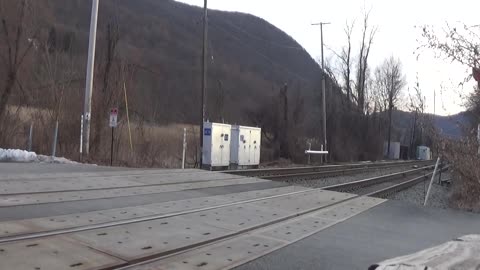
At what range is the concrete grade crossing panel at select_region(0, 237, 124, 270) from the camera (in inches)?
209

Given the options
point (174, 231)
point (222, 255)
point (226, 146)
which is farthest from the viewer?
point (226, 146)

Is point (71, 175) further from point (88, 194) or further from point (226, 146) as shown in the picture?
point (226, 146)

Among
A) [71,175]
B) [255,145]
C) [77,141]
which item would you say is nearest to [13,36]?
[77,141]

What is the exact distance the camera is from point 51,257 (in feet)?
18.4

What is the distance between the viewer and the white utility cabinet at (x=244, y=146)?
27.3m

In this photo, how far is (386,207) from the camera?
1319 centimetres

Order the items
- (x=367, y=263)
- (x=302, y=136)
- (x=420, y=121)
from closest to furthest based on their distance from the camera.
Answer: (x=367, y=263) < (x=420, y=121) < (x=302, y=136)

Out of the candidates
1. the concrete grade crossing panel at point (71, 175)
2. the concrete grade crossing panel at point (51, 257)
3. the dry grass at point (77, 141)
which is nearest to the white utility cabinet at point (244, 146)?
the dry grass at point (77, 141)

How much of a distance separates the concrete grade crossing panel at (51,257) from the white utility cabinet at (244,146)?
69.3 ft

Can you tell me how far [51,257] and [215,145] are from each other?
19.8 metres

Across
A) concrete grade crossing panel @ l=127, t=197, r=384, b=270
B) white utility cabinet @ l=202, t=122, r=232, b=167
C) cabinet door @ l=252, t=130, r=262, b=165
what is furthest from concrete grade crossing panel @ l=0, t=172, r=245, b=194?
cabinet door @ l=252, t=130, r=262, b=165

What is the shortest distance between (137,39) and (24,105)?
393 feet

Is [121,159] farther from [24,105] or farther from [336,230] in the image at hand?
[336,230]

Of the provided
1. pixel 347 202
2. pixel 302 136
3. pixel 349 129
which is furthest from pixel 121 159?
pixel 349 129
